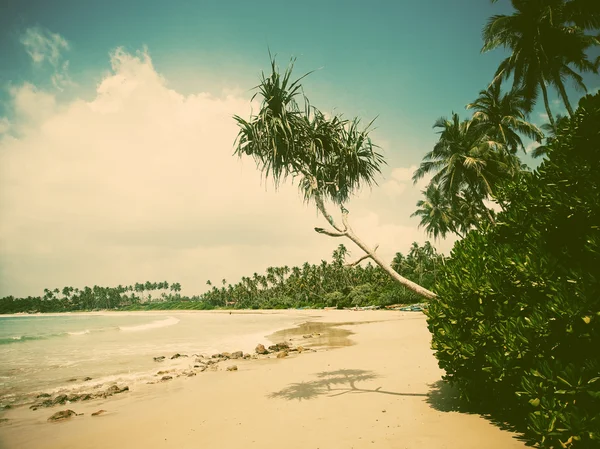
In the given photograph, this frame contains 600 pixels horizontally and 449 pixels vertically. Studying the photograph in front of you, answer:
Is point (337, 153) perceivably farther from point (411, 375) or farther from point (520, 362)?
point (411, 375)

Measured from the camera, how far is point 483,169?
23.7 metres

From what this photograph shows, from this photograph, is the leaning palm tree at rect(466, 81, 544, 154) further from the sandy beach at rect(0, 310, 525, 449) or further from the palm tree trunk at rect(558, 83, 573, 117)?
the sandy beach at rect(0, 310, 525, 449)

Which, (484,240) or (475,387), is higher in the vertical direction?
(484,240)

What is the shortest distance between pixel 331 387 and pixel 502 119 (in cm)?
2384

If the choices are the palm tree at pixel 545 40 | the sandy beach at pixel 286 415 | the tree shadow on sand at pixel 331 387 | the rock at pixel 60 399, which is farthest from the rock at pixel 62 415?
the palm tree at pixel 545 40

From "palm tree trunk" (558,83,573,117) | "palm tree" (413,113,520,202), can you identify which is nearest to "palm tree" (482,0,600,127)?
"palm tree trunk" (558,83,573,117)

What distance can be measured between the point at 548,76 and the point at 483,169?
7.24 m

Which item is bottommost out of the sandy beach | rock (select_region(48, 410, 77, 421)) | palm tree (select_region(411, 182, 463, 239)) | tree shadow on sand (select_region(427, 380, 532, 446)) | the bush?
rock (select_region(48, 410, 77, 421))

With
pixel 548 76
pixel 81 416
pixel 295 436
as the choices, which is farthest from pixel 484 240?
pixel 548 76

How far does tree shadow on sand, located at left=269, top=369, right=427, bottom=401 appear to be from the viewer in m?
7.53

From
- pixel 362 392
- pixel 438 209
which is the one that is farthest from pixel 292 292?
pixel 362 392

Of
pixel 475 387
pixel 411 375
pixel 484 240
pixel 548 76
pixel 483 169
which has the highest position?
pixel 548 76

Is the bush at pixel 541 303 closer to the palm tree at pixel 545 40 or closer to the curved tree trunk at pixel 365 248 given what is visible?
the curved tree trunk at pixel 365 248

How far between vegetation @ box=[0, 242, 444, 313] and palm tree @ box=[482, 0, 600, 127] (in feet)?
36.2
